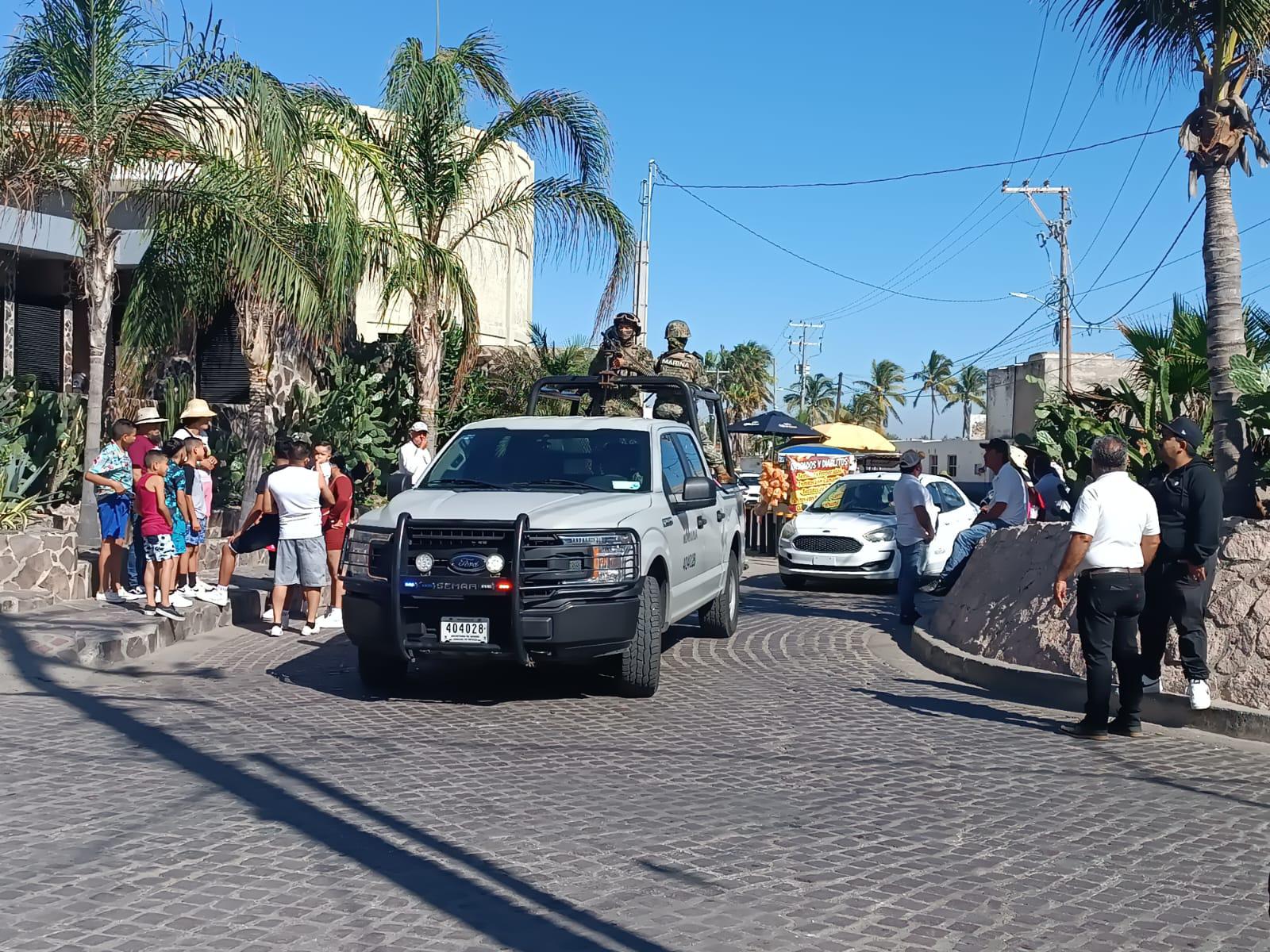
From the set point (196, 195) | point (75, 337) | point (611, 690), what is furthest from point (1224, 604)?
point (75, 337)

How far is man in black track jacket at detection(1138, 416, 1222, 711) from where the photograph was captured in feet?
25.7

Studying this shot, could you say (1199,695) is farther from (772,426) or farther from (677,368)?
(772,426)

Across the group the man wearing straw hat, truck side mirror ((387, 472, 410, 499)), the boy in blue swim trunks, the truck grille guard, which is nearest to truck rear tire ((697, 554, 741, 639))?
truck side mirror ((387, 472, 410, 499))

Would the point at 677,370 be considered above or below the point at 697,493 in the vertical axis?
above

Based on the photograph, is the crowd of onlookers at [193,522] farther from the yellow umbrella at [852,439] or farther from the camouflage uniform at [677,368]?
the yellow umbrella at [852,439]

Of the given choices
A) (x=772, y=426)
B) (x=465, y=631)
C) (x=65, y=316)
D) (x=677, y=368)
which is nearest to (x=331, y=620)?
(x=465, y=631)

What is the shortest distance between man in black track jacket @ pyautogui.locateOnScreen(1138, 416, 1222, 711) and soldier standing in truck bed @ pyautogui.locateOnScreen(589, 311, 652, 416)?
254 inches

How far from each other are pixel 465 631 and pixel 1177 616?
443 cm

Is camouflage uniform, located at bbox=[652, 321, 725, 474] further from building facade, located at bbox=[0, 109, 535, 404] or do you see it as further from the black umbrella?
the black umbrella

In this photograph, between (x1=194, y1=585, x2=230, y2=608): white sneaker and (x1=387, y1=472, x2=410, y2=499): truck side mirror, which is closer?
(x1=387, y1=472, x2=410, y2=499): truck side mirror

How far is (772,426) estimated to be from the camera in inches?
1135

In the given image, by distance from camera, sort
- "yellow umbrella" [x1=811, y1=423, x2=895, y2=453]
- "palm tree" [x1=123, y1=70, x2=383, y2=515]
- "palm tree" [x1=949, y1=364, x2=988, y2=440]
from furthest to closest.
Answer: "palm tree" [x1=949, y1=364, x2=988, y2=440], "yellow umbrella" [x1=811, y1=423, x2=895, y2=453], "palm tree" [x1=123, y1=70, x2=383, y2=515]

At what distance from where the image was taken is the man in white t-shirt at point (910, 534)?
12648mm

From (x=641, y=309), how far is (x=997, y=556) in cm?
2566
